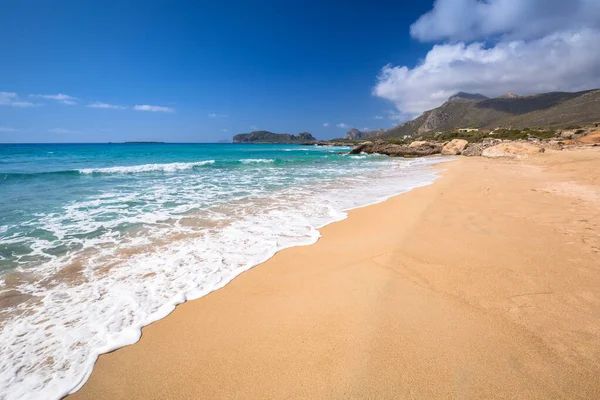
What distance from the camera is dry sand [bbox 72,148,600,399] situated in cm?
194

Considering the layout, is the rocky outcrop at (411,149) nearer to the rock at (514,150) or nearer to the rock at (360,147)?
the rock at (360,147)

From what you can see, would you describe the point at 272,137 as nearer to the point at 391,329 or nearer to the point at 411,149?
the point at 411,149

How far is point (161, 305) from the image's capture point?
310 cm

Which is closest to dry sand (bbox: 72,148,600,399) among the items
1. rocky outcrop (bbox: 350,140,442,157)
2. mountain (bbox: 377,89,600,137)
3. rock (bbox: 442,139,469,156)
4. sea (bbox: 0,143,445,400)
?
sea (bbox: 0,143,445,400)

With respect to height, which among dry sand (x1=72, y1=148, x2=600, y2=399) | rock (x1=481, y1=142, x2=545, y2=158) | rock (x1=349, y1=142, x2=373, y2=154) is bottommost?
dry sand (x1=72, y1=148, x2=600, y2=399)

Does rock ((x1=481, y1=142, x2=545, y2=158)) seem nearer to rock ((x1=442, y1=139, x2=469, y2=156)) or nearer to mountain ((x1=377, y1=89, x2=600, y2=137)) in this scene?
rock ((x1=442, y1=139, x2=469, y2=156))

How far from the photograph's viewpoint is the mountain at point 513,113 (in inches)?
2478

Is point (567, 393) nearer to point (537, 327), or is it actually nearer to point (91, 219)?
point (537, 327)

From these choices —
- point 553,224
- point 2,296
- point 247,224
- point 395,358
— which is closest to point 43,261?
point 2,296

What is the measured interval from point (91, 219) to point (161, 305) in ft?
16.7

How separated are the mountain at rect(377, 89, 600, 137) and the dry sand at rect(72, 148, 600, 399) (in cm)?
7719

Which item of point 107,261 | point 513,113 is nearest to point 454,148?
point 107,261

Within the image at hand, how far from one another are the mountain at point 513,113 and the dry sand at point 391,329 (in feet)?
253

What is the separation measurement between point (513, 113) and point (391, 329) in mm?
123719
